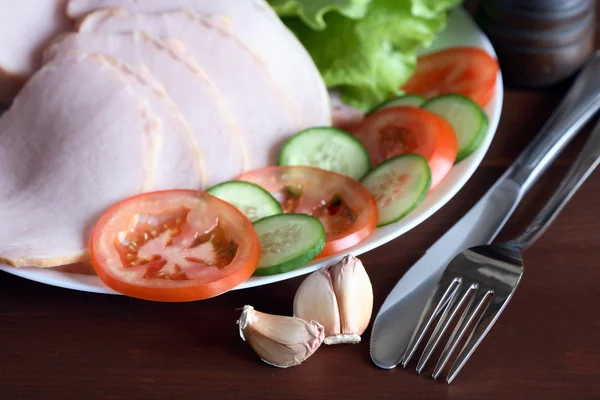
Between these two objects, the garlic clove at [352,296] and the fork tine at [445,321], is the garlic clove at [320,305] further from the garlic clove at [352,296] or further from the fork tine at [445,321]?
the fork tine at [445,321]

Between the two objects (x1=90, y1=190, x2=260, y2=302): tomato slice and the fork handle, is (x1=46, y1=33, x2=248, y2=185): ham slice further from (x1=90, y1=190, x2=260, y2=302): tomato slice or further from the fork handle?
the fork handle

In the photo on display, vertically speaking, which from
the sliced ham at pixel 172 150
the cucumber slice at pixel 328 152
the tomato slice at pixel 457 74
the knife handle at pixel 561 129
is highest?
the sliced ham at pixel 172 150

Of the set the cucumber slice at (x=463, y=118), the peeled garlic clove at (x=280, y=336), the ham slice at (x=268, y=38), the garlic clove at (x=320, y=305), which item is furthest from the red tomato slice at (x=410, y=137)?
the peeled garlic clove at (x=280, y=336)

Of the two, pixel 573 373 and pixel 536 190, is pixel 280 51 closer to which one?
pixel 536 190

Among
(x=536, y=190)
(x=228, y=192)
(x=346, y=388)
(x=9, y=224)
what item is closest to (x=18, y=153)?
(x=9, y=224)

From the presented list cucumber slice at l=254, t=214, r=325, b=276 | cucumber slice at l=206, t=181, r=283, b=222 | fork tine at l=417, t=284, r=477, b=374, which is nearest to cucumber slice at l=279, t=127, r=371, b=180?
cucumber slice at l=206, t=181, r=283, b=222
